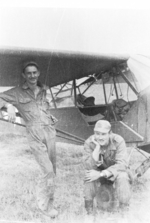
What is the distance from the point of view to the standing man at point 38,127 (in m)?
2.82

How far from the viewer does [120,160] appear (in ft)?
9.06

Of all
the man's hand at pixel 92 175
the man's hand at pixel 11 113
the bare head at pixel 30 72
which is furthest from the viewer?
the bare head at pixel 30 72

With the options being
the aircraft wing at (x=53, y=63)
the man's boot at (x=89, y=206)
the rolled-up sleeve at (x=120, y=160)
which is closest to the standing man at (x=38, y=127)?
the aircraft wing at (x=53, y=63)

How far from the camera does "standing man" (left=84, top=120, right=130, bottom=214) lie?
2725 mm

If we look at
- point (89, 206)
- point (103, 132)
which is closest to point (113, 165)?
point (103, 132)

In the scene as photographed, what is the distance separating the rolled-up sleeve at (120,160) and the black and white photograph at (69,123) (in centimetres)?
1

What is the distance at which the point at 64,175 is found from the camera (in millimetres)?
3045

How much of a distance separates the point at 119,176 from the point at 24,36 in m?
1.90

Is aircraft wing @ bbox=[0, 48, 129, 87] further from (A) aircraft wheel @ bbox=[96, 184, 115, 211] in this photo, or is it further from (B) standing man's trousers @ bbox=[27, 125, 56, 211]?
(A) aircraft wheel @ bbox=[96, 184, 115, 211]

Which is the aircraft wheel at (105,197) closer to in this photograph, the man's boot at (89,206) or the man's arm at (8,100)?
the man's boot at (89,206)

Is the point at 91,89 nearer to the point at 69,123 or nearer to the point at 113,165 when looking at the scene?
the point at 69,123

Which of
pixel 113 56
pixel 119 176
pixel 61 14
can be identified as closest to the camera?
pixel 119 176

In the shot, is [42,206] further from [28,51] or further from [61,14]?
[61,14]

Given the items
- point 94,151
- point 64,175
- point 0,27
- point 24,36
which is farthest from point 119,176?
point 0,27
